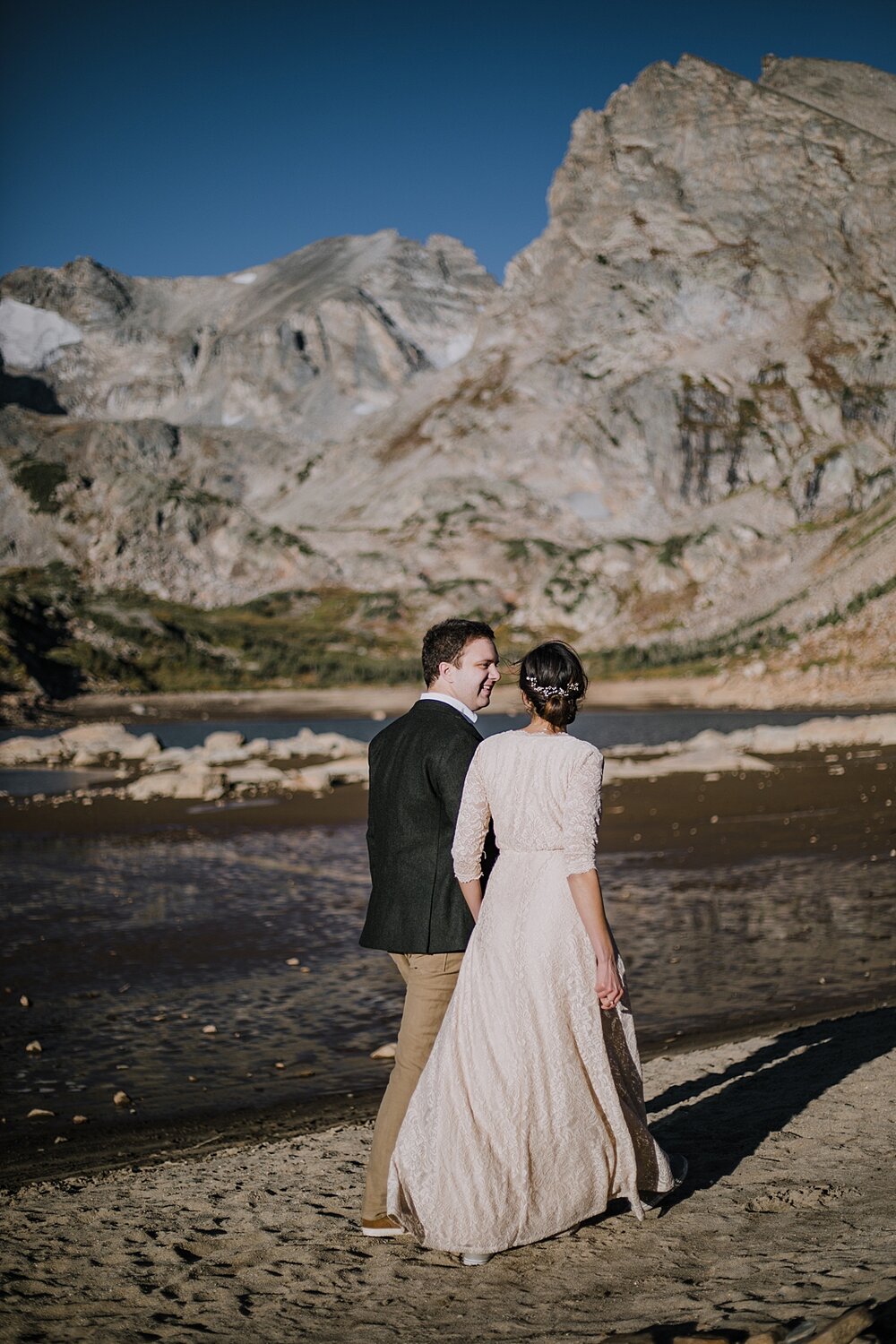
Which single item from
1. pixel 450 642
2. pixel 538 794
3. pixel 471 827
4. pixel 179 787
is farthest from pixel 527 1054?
pixel 179 787

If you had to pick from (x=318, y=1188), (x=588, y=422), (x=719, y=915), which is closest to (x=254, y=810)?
(x=719, y=915)

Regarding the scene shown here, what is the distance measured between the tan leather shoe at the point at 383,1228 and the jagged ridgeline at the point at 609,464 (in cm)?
11117

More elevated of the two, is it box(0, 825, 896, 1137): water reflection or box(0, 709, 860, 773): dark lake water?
box(0, 709, 860, 773): dark lake water

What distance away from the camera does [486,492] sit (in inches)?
6540

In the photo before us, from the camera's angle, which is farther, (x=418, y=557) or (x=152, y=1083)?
(x=418, y=557)

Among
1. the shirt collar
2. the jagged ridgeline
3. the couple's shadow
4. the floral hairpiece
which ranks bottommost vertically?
the couple's shadow

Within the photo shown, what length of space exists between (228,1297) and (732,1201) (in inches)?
102

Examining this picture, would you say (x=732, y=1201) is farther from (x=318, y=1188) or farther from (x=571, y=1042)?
(x=318, y=1188)

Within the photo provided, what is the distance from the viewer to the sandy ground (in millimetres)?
4805

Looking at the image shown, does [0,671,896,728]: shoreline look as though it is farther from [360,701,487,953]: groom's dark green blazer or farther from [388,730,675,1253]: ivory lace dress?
[388,730,675,1253]: ivory lace dress

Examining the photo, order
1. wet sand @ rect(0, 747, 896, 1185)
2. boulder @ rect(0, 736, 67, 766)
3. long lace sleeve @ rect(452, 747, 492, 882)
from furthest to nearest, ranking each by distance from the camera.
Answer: boulder @ rect(0, 736, 67, 766), wet sand @ rect(0, 747, 896, 1185), long lace sleeve @ rect(452, 747, 492, 882)

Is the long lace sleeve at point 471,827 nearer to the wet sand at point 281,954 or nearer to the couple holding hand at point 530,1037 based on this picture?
the couple holding hand at point 530,1037

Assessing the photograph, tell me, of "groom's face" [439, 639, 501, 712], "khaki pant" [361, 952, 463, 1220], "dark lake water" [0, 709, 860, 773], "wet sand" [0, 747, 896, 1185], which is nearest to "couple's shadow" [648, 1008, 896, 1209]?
"wet sand" [0, 747, 896, 1185]

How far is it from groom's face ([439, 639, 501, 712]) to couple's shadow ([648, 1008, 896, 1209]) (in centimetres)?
286
